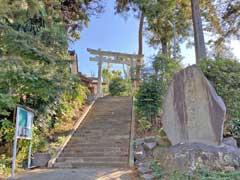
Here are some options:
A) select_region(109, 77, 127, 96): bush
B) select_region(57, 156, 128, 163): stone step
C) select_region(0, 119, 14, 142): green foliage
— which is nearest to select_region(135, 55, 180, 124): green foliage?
select_region(57, 156, 128, 163): stone step

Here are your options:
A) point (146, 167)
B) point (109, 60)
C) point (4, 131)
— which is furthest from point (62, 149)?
point (109, 60)

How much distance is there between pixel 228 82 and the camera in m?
8.75

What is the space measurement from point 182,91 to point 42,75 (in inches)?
139

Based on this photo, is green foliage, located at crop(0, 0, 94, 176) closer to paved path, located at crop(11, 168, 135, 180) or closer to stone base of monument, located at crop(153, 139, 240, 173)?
paved path, located at crop(11, 168, 135, 180)

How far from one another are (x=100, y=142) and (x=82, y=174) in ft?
9.37

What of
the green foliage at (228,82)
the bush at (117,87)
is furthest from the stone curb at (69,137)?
the green foliage at (228,82)

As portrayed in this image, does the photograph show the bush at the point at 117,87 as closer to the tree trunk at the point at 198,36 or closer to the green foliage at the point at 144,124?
the tree trunk at the point at 198,36

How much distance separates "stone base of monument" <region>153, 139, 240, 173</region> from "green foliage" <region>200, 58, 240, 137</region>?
2066 millimetres

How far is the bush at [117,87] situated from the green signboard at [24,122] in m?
12.3

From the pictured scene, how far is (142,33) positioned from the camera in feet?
72.4

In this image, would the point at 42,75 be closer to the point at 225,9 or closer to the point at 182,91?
the point at 182,91

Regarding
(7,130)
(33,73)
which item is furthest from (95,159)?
(33,73)

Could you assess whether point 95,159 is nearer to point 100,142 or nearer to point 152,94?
point 100,142

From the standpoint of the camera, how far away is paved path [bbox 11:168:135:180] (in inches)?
257
